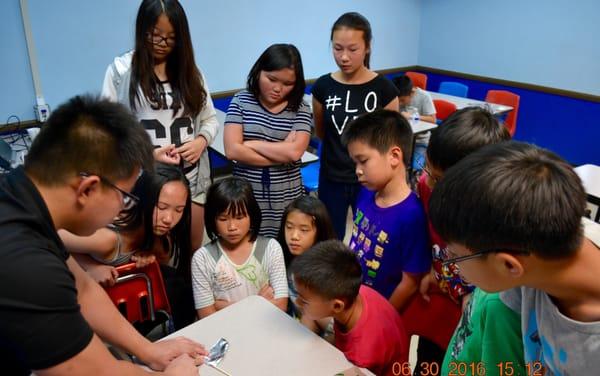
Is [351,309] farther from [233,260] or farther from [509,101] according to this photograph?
[509,101]

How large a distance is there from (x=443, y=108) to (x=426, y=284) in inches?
128

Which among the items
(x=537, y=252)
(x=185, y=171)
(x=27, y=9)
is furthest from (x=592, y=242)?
(x=27, y=9)

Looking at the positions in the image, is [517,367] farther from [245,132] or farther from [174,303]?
[245,132]

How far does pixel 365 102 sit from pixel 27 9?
270 cm

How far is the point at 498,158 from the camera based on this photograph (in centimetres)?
77

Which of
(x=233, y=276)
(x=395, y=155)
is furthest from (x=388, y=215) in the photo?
(x=233, y=276)

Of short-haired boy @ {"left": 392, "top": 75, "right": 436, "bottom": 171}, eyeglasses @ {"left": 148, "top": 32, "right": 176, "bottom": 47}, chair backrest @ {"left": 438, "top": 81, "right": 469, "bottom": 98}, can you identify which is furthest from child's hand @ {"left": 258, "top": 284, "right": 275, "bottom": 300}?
chair backrest @ {"left": 438, "top": 81, "right": 469, "bottom": 98}

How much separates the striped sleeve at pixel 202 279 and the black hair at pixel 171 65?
2.29 ft

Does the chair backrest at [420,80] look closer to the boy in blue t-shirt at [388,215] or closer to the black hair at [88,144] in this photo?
the boy in blue t-shirt at [388,215]

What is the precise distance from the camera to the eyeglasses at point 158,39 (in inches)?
75.5

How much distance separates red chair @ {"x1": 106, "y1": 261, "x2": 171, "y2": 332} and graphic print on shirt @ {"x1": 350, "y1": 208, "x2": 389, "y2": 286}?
2.57 feet

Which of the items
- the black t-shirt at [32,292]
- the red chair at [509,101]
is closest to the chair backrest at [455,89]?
the red chair at [509,101]

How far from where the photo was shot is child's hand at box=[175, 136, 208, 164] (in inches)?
81.1

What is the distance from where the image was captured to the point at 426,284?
157cm
